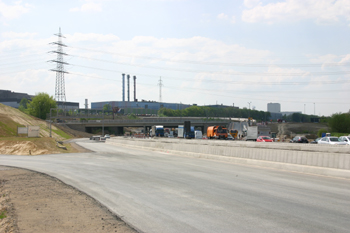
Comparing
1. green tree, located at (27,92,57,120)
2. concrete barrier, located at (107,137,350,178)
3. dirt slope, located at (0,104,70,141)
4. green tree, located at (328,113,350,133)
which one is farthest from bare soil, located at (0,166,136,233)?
green tree, located at (27,92,57,120)

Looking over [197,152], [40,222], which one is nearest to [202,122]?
[197,152]

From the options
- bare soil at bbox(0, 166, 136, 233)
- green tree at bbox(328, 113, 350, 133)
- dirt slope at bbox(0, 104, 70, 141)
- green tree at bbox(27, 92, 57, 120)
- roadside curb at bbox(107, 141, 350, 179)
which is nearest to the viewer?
bare soil at bbox(0, 166, 136, 233)

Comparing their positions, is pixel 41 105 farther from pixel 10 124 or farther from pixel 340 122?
pixel 340 122

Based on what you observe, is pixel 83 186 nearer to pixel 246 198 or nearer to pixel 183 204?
pixel 183 204

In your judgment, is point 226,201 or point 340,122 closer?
point 226,201

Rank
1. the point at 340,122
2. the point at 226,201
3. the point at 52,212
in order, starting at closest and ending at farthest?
the point at 52,212
the point at 226,201
the point at 340,122

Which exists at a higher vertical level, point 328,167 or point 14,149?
point 328,167

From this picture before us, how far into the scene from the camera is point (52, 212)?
322 inches

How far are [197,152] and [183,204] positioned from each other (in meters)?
18.9

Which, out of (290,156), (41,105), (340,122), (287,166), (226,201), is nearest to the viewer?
(226,201)

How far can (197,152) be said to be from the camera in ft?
90.9

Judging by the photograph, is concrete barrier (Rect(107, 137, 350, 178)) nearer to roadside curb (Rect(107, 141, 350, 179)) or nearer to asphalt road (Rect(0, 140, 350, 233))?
roadside curb (Rect(107, 141, 350, 179))

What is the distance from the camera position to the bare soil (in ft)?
22.4

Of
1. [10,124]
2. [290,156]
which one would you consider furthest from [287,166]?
[10,124]
